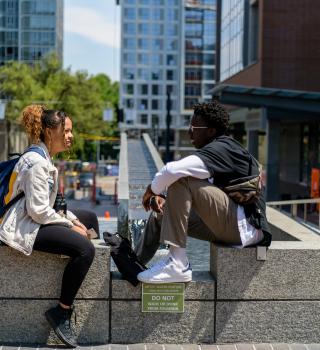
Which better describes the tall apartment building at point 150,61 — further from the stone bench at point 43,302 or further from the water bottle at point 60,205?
the stone bench at point 43,302

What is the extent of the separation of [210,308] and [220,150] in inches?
42.8

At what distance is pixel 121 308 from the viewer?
16.4 ft

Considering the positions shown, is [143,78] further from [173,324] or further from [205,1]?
[173,324]

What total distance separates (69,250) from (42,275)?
0.32 m

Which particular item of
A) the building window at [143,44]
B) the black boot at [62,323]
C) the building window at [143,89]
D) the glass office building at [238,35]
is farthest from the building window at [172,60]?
the black boot at [62,323]

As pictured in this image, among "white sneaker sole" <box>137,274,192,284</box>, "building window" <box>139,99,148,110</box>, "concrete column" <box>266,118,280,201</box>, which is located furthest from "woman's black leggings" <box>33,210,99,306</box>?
"building window" <box>139,99,148,110</box>

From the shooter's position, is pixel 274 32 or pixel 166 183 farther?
pixel 274 32

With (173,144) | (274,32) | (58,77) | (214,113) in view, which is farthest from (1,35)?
(214,113)

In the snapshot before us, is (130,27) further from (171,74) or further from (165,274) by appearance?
(165,274)

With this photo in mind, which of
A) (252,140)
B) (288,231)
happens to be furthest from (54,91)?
(288,231)

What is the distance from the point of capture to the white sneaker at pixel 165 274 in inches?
194

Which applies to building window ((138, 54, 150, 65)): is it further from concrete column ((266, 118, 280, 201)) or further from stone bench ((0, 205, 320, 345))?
stone bench ((0, 205, 320, 345))

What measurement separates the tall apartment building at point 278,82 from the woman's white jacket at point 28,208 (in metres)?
23.4

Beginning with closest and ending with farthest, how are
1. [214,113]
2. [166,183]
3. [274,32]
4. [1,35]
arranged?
[166,183], [214,113], [274,32], [1,35]
